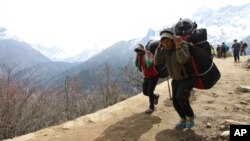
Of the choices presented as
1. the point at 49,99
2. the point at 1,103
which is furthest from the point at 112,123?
the point at 49,99

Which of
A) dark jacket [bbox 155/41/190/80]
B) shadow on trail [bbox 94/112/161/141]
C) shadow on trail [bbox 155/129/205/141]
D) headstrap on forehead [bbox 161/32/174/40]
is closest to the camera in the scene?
dark jacket [bbox 155/41/190/80]

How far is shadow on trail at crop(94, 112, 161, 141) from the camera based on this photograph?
7098 millimetres

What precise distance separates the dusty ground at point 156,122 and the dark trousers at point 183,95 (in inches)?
16.6

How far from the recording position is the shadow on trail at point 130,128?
710 centimetres

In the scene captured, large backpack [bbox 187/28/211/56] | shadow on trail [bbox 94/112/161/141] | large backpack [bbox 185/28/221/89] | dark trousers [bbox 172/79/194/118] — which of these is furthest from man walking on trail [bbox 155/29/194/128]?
shadow on trail [bbox 94/112/161/141]

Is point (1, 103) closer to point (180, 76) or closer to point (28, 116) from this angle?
point (28, 116)

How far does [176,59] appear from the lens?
21.2 ft

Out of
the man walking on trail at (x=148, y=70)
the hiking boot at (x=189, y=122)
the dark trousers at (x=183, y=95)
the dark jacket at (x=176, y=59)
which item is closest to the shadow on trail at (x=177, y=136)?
the hiking boot at (x=189, y=122)

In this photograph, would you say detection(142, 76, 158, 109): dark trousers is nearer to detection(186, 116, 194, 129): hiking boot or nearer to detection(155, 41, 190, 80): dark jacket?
detection(155, 41, 190, 80): dark jacket

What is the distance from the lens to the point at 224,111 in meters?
7.79

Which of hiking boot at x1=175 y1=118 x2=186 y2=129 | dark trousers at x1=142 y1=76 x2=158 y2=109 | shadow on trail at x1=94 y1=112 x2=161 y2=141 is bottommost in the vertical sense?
shadow on trail at x1=94 y1=112 x2=161 y2=141

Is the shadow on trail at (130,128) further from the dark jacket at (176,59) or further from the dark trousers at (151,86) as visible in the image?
the dark jacket at (176,59)

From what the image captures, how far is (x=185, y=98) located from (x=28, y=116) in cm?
1628

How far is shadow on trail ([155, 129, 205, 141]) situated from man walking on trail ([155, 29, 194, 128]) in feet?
0.50
